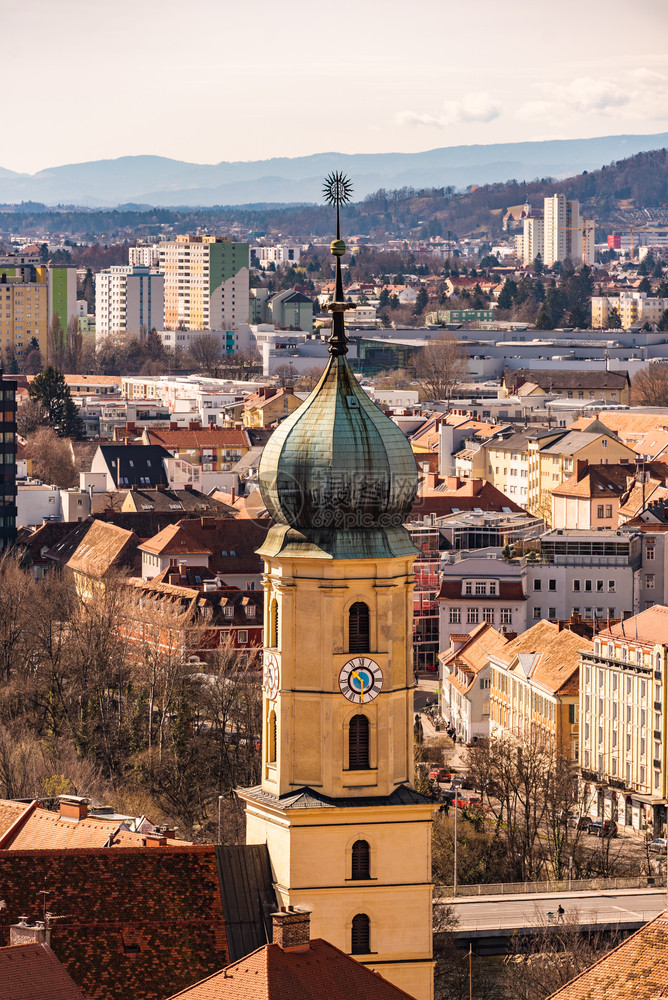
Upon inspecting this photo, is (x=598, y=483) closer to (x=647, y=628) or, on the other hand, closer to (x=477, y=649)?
(x=477, y=649)

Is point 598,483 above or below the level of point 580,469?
below

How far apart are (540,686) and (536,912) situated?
3024cm

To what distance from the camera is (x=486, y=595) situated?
11650 cm

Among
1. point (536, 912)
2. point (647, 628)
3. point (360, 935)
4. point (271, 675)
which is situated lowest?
point (536, 912)

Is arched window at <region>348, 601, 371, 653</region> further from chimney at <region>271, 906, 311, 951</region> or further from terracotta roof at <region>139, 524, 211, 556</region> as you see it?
terracotta roof at <region>139, 524, 211, 556</region>

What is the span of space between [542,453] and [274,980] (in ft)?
424

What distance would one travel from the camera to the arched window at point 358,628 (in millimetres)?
42375

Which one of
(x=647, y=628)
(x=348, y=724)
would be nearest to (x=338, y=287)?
(x=348, y=724)

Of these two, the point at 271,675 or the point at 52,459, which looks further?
the point at 52,459

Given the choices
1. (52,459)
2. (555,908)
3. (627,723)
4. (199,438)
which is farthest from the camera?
(199,438)

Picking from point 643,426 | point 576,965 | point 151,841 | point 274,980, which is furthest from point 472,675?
point 643,426

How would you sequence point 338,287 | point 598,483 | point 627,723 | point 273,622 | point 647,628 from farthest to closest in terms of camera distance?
point 598,483 < point 647,628 < point 627,723 < point 338,287 < point 273,622

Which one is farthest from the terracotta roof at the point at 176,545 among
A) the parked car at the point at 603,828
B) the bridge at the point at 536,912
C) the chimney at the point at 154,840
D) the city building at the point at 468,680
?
the chimney at the point at 154,840

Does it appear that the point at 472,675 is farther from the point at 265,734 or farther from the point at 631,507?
the point at 265,734
